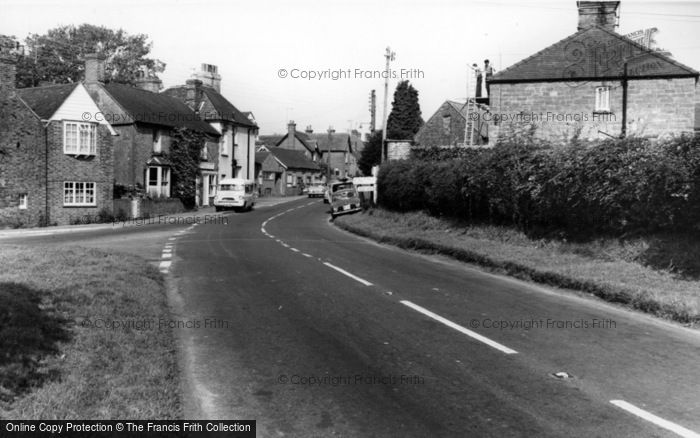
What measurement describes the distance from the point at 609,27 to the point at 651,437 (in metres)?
30.8

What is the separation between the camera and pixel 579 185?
13570 millimetres

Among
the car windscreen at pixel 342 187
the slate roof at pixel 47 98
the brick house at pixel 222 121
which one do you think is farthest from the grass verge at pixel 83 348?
the brick house at pixel 222 121

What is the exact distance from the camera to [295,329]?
7785mm

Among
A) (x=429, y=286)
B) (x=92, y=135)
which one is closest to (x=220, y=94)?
(x=92, y=135)

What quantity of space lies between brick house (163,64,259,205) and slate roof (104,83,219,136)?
1430 mm

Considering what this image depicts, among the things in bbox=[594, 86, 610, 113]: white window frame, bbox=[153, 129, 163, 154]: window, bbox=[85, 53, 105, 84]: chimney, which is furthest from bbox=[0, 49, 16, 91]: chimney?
bbox=[85, 53, 105, 84]: chimney

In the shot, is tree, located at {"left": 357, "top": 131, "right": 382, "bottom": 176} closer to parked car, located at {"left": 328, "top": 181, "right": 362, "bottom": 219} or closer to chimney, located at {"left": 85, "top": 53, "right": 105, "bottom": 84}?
parked car, located at {"left": 328, "top": 181, "right": 362, "bottom": 219}

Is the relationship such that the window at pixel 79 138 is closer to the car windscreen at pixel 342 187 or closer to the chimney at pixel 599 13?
the car windscreen at pixel 342 187

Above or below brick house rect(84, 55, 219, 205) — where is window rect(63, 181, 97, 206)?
below

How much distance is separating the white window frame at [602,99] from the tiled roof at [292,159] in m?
49.4

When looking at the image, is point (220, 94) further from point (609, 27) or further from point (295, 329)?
point (295, 329)

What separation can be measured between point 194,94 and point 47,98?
59.8ft

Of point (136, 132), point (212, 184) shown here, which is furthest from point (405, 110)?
point (136, 132)

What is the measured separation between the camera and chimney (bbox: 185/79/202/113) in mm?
50250
